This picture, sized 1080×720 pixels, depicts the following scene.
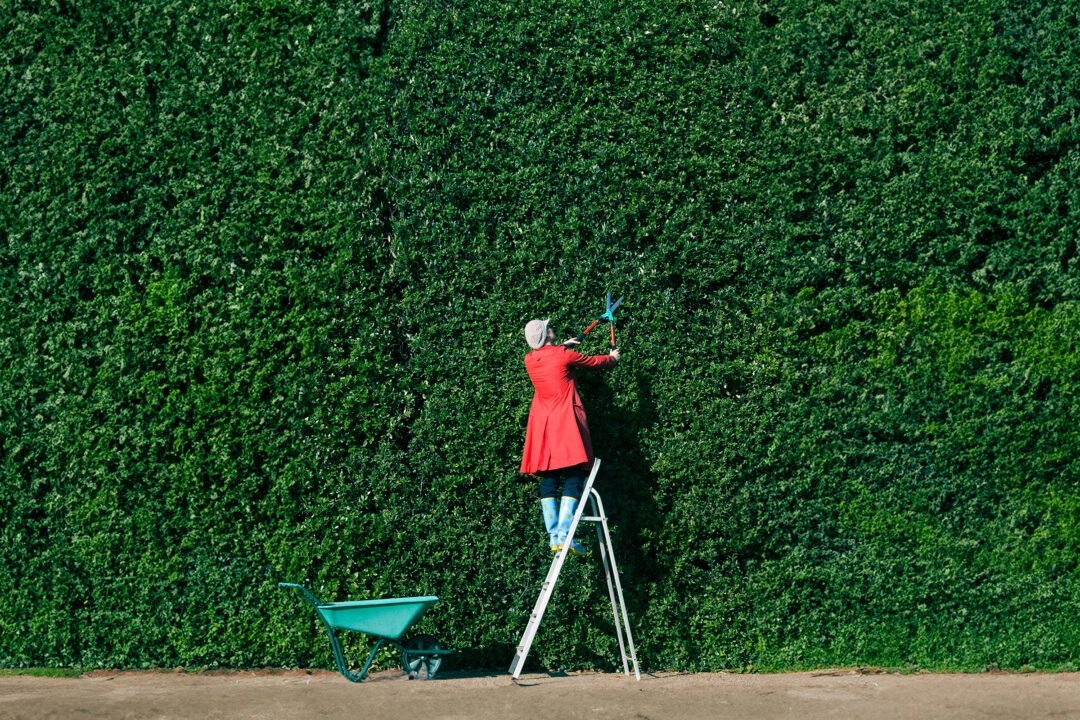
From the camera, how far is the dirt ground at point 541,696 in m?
6.12

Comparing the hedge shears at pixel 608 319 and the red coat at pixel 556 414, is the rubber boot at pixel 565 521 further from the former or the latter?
the hedge shears at pixel 608 319

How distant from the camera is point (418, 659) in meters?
6.93

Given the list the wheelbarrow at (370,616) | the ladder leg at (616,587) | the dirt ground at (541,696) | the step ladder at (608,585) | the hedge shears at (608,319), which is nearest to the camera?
the dirt ground at (541,696)

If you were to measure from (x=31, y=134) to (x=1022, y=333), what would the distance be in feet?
20.5

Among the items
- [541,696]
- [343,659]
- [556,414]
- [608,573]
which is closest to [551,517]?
[608,573]

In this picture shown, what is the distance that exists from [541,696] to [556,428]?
59.0 inches

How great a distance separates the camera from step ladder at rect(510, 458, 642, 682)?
266 inches

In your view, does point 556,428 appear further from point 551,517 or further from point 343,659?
point 343,659

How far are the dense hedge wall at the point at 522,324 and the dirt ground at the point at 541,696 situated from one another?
23 centimetres

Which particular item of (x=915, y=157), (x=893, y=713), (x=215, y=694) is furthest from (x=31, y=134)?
(x=893, y=713)

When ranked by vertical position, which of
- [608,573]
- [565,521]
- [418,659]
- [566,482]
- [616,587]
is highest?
[566,482]

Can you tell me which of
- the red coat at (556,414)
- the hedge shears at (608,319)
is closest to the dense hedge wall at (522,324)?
the hedge shears at (608,319)

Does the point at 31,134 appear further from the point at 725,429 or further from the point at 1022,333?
the point at 1022,333

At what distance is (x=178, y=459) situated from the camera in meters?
7.18
